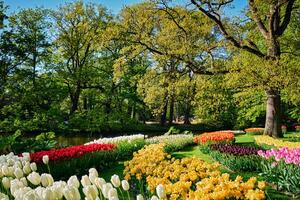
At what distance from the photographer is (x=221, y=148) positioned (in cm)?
1247

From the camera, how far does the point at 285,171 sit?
294 inches

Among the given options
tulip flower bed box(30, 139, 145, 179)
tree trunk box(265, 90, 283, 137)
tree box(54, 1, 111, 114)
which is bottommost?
tulip flower bed box(30, 139, 145, 179)

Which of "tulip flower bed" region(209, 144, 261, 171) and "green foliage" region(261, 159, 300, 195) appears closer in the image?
"green foliage" region(261, 159, 300, 195)

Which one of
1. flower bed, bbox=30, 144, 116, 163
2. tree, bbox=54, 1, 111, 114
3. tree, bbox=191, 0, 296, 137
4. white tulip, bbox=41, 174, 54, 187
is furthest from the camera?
tree, bbox=54, 1, 111, 114

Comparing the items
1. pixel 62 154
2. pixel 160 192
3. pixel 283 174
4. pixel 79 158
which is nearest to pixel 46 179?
pixel 160 192

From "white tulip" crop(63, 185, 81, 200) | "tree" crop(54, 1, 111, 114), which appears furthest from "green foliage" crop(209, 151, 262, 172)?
"tree" crop(54, 1, 111, 114)

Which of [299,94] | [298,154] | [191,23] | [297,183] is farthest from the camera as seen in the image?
[191,23]

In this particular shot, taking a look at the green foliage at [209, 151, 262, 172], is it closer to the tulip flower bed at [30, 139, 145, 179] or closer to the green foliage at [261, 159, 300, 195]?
the green foliage at [261, 159, 300, 195]

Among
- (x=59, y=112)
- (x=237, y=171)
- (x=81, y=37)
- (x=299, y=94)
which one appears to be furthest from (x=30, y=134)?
(x=237, y=171)

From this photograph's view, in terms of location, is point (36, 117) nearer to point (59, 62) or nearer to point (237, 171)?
point (59, 62)

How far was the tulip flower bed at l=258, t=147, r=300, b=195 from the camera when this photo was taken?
7277 millimetres

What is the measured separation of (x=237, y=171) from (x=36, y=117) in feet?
68.4

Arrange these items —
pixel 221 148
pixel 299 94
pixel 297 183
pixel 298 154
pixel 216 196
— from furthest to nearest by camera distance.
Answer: pixel 299 94
pixel 221 148
pixel 298 154
pixel 297 183
pixel 216 196

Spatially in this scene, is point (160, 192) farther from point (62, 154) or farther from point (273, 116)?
point (273, 116)
